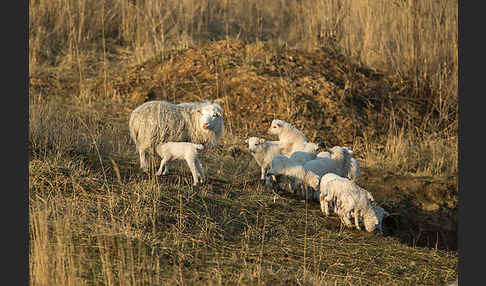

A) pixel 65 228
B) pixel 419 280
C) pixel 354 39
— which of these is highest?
pixel 354 39

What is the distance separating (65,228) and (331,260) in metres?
2.61

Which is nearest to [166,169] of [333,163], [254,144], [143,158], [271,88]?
[143,158]

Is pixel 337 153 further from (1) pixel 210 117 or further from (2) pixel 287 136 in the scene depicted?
(1) pixel 210 117

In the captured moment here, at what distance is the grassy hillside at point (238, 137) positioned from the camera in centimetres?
584

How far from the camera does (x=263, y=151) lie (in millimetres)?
8508

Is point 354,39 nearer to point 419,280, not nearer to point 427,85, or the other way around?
point 427,85

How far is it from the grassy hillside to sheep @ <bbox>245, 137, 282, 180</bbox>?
0.26 metres

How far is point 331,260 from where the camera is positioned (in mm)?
6332

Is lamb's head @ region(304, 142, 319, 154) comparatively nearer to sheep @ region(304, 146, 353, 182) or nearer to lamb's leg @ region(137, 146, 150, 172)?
sheep @ region(304, 146, 353, 182)

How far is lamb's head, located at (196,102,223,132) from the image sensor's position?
7963 mm

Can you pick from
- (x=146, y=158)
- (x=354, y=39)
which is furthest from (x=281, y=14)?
(x=146, y=158)

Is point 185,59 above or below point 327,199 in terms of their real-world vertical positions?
above

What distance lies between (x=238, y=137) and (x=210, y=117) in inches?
113

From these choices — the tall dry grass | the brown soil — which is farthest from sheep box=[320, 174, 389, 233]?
the tall dry grass
